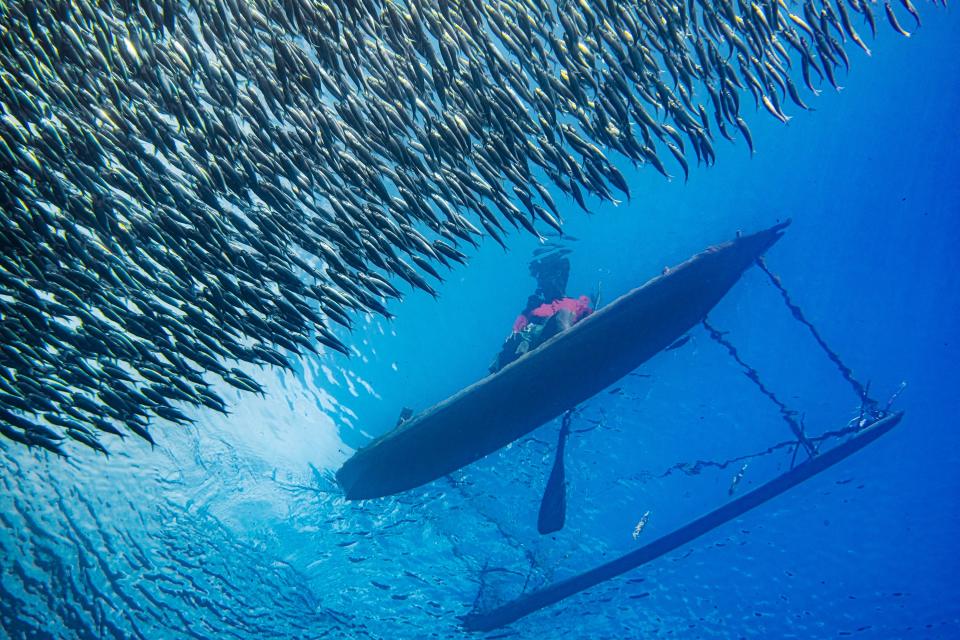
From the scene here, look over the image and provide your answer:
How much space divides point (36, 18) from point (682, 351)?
50.3ft

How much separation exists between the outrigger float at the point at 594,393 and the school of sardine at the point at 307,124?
14.5ft

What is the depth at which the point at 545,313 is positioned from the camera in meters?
11.1

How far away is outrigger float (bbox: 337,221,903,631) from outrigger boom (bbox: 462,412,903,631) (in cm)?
3

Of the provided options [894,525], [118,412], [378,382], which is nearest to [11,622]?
[378,382]

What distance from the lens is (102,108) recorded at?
16.3 feet

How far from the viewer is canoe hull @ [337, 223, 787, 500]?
30.7 feet

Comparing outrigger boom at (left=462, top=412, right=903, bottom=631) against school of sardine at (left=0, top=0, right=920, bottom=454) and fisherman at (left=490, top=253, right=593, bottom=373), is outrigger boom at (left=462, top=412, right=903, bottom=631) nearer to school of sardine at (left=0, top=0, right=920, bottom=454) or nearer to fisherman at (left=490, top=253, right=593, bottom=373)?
fisherman at (left=490, top=253, right=593, bottom=373)

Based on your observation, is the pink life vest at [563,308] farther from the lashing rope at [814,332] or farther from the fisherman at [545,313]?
the lashing rope at [814,332]

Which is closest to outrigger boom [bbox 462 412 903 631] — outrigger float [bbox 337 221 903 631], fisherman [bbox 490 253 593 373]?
outrigger float [bbox 337 221 903 631]

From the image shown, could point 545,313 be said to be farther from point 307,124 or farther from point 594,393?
point 307,124

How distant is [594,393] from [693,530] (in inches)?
185

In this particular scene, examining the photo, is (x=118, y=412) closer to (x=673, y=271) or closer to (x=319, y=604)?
(x=673, y=271)

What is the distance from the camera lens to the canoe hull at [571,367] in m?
9.35

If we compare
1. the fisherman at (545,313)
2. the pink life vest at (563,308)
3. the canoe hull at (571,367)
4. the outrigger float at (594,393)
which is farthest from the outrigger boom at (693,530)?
the fisherman at (545,313)
